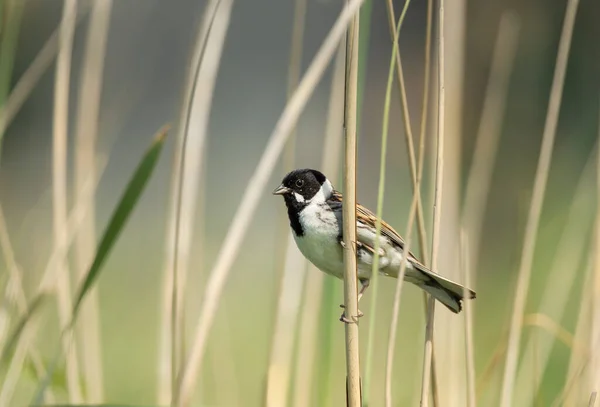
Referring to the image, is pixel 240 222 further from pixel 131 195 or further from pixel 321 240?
pixel 321 240

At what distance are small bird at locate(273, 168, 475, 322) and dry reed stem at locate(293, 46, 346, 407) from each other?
4cm

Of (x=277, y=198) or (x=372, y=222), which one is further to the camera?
(x=277, y=198)

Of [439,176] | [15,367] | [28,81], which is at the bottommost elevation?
[15,367]

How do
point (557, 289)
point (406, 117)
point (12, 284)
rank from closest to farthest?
point (406, 117) → point (12, 284) → point (557, 289)

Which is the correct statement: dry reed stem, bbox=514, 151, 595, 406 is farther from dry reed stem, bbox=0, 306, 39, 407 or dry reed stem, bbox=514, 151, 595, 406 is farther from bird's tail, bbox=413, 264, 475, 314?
dry reed stem, bbox=0, 306, 39, 407

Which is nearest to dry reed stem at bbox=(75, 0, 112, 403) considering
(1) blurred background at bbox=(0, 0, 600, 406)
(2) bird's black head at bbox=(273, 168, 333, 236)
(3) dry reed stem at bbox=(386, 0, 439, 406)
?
(1) blurred background at bbox=(0, 0, 600, 406)

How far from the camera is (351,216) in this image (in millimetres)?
1006

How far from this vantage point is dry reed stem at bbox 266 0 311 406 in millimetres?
1417

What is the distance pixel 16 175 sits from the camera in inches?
157

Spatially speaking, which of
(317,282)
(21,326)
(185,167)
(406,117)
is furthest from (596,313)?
(21,326)

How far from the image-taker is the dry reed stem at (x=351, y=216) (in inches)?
38.1

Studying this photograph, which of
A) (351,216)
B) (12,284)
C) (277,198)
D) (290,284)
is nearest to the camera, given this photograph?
(351,216)

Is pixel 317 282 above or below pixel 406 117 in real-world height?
below

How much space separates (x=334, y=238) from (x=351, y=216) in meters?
0.30
